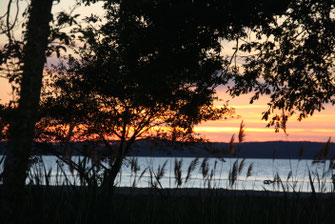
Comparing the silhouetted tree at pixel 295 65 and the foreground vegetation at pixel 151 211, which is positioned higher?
the silhouetted tree at pixel 295 65

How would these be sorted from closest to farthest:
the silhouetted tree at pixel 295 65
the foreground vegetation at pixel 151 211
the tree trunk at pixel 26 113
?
the tree trunk at pixel 26 113, the foreground vegetation at pixel 151 211, the silhouetted tree at pixel 295 65

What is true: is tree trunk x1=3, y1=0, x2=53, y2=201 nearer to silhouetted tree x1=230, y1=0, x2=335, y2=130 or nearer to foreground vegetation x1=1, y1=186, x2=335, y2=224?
foreground vegetation x1=1, y1=186, x2=335, y2=224

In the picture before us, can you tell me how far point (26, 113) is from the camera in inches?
193

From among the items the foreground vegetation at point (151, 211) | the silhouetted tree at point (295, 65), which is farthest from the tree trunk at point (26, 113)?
the silhouetted tree at point (295, 65)

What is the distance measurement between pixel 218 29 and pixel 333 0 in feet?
12.3

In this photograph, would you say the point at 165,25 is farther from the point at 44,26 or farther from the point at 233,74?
the point at 44,26

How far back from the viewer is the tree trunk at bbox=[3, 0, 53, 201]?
4.87 meters

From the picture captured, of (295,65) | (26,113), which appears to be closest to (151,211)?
(26,113)

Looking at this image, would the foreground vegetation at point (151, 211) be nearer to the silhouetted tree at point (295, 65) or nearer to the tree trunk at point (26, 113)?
the tree trunk at point (26, 113)

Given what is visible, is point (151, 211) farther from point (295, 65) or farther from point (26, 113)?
point (295, 65)

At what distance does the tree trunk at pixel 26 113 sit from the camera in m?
4.87

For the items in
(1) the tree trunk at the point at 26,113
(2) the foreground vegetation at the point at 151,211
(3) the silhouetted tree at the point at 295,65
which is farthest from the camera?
(3) the silhouetted tree at the point at 295,65

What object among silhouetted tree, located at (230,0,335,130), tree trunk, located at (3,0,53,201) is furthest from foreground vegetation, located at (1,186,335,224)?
silhouetted tree, located at (230,0,335,130)

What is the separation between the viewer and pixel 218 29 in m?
12.5
